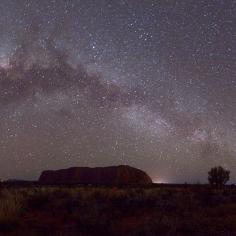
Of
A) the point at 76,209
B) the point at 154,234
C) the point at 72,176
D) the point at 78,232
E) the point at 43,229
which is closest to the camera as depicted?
the point at 154,234

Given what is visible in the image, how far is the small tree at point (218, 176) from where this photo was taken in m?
60.1

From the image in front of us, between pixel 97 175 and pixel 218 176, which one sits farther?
pixel 97 175

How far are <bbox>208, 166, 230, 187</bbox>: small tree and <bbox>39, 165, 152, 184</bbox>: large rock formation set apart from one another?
6096cm

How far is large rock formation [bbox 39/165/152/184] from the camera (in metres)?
124

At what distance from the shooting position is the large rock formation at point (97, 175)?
12427cm

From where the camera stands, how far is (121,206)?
23.2 meters

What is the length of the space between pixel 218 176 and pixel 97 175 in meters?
73.9

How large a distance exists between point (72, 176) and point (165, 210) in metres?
→ 113

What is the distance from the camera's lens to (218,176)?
60.3 meters

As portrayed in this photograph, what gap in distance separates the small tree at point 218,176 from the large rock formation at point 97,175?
200 feet

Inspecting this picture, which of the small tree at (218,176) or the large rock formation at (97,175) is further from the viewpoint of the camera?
the large rock formation at (97,175)

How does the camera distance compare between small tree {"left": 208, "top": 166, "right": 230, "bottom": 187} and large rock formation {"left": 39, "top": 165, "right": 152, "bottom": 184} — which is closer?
small tree {"left": 208, "top": 166, "right": 230, "bottom": 187}

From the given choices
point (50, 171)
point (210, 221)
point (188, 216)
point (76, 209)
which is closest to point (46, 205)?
point (76, 209)

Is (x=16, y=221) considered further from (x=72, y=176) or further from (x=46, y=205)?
(x=72, y=176)
